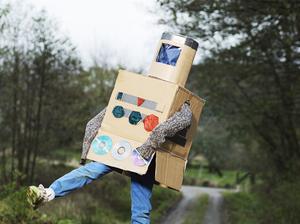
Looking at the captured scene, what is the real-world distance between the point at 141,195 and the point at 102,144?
2.10ft

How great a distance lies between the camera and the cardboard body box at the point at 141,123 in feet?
19.1

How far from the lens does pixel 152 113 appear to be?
5883 millimetres

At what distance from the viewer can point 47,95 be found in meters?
19.8

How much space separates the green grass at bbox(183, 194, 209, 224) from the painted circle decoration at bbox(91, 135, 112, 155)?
475 inches

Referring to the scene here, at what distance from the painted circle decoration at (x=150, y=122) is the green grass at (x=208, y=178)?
154 ft

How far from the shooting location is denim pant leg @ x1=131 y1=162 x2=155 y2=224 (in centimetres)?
592

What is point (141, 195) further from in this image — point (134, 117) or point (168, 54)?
point (168, 54)

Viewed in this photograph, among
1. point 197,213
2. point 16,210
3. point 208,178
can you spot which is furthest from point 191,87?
point 208,178

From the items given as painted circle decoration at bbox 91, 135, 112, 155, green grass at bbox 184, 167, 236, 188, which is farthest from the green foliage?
green grass at bbox 184, 167, 236, 188

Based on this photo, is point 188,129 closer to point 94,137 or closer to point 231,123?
point 94,137

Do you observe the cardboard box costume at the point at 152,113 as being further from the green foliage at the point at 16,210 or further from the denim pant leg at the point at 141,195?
the green foliage at the point at 16,210

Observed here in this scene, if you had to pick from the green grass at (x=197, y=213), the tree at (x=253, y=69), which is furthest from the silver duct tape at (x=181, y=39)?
the green grass at (x=197, y=213)

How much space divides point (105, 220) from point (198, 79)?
8431 millimetres

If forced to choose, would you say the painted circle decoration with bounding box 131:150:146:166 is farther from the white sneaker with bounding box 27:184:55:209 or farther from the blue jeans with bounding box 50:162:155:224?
the white sneaker with bounding box 27:184:55:209
